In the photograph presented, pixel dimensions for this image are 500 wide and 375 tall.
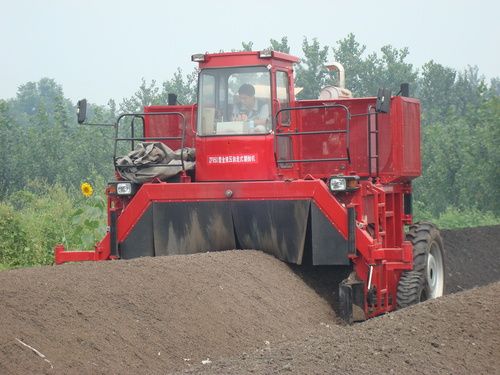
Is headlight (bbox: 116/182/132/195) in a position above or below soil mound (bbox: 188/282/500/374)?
above

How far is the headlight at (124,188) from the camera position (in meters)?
13.9

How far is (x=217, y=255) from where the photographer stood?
12438mm

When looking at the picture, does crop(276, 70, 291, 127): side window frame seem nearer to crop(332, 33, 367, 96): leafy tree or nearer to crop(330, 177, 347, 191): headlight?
crop(330, 177, 347, 191): headlight

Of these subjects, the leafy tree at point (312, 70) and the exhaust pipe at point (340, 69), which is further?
the leafy tree at point (312, 70)

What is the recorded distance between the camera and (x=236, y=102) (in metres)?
13.8

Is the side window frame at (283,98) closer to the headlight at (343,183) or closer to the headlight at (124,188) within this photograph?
the headlight at (343,183)

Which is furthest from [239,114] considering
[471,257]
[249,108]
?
[471,257]

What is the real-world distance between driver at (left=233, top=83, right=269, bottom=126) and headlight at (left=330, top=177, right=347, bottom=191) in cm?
126

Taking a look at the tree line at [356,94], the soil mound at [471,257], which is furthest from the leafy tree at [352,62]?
the soil mound at [471,257]

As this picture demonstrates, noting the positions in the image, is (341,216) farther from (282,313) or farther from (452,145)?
(452,145)

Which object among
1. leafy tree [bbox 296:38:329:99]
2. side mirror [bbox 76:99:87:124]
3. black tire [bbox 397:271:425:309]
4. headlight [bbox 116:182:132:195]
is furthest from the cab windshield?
leafy tree [bbox 296:38:329:99]

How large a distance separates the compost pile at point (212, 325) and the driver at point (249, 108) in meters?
1.82

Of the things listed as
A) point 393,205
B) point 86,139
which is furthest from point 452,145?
point 393,205

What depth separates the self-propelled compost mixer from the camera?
13.0 meters
